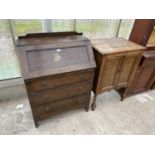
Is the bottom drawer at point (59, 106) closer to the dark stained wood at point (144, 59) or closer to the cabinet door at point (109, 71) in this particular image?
the cabinet door at point (109, 71)

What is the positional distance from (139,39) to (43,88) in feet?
5.29

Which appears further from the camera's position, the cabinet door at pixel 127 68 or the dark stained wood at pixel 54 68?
the cabinet door at pixel 127 68

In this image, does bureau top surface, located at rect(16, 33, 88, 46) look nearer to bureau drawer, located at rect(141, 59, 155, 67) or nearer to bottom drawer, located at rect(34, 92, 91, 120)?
bottom drawer, located at rect(34, 92, 91, 120)

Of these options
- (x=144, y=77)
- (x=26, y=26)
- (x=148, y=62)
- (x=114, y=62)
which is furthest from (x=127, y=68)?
(x=26, y=26)

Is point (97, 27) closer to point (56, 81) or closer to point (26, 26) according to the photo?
point (26, 26)

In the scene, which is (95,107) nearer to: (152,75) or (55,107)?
(55,107)

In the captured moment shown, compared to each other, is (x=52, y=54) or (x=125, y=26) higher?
(x=125, y=26)

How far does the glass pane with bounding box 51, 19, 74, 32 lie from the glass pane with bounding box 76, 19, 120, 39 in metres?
0.11

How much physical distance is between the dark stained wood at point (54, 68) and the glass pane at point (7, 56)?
1.55 ft

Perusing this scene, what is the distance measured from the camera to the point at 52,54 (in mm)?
1383

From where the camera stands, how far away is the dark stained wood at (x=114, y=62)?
156 cm

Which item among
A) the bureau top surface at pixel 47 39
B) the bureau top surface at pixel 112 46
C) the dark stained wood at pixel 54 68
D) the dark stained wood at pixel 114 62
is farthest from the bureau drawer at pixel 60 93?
the bureau top surface at pixel 47 39

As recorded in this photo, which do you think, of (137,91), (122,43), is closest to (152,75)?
(137,91)

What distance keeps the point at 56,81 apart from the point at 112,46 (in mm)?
889
